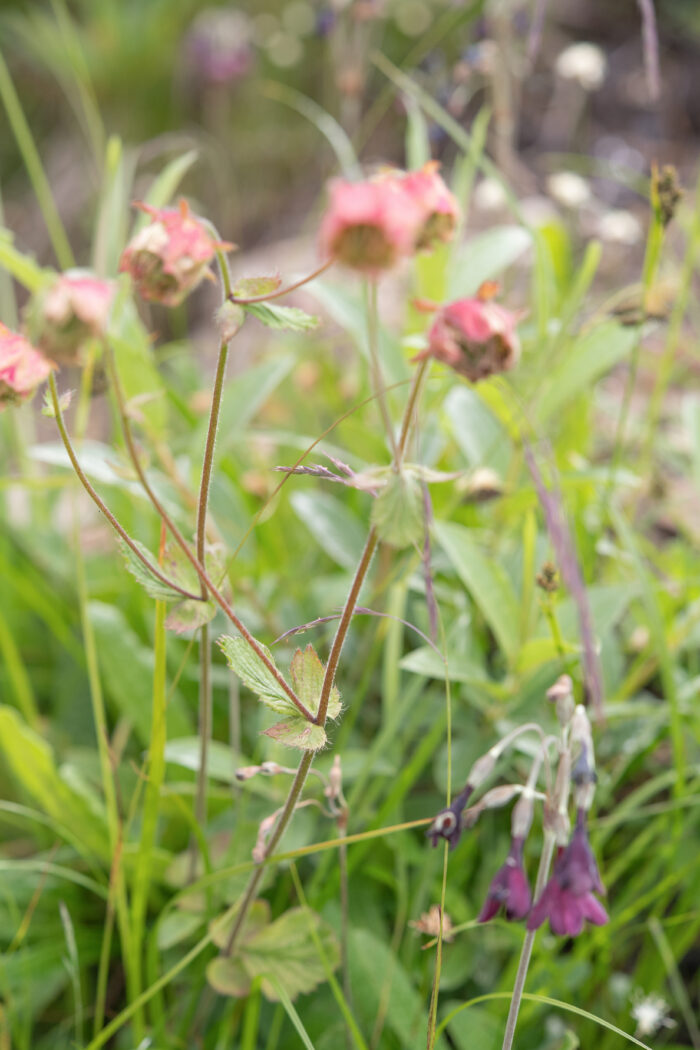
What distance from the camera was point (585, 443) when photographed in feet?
4.09

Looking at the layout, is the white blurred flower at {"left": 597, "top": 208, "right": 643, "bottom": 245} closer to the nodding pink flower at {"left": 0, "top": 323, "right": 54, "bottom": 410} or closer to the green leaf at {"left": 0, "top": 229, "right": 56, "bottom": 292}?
the green leaf at {"left": 0, "top": 229, "right": 56, "bottom": 292}

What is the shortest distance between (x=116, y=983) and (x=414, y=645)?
45 cm

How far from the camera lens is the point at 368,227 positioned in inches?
14.6

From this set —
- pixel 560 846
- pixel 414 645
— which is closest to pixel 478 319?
pixel 560 846

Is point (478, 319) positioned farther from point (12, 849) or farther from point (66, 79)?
point (66, 79)

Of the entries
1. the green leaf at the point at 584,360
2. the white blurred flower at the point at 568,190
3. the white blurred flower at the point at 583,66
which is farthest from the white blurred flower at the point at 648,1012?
the white blurred flower at the point at 583,66

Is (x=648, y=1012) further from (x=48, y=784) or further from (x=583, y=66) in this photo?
(x=583, y=66)

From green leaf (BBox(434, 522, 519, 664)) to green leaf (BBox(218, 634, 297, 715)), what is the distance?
0.98 feet

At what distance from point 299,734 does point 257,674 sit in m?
0.05

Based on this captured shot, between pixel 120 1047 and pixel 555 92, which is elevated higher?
pixel 555 92

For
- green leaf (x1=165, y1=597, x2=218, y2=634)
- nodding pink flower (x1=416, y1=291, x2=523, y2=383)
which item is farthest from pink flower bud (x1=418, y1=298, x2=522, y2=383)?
green leaf (x1=165, y1=597, x2=218, y2=634)

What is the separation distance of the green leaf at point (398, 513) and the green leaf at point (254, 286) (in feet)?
0.45

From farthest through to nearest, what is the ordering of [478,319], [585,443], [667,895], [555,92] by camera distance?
[555,92] → [585,443] → [667,895] → [478,319]

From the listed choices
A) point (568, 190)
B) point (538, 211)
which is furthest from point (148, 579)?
point (538, 211)
